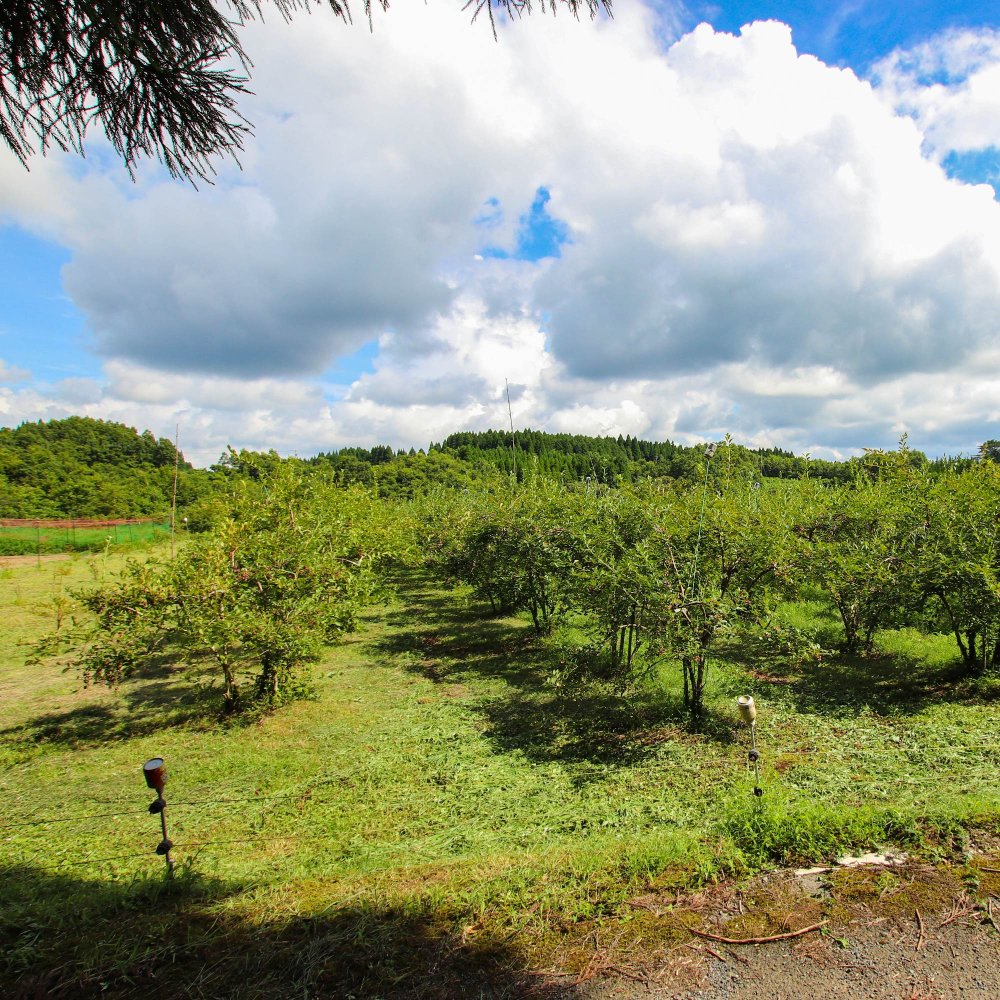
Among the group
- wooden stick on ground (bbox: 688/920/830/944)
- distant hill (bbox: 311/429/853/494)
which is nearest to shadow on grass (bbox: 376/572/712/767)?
wooden stick on ground (bbox: 688/920/830/944)

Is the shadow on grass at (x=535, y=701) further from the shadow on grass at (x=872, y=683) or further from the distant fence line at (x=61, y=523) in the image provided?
the distant fence line at (x=61, y=523)

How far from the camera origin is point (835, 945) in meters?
2.43

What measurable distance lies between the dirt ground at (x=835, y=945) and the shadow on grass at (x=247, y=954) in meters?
0.63

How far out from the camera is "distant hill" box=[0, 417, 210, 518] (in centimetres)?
4312

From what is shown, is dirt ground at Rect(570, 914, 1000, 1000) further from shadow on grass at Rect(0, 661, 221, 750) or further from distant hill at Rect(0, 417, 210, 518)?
distant hill at Rect(0, 417, 210, 518)

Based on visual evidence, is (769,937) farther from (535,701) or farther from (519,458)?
(519,458)

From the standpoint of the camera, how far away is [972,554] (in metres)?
7.90

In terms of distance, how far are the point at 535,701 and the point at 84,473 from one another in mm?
54972

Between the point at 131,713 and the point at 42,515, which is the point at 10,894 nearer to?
the point at 131,713

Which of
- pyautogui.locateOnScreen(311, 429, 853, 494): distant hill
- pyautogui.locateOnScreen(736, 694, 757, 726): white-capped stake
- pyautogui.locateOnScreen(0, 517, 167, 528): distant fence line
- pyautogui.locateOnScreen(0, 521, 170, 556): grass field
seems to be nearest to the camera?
pyautogui.locateOnScreen(736, 694, 757, 726): white-capped stake

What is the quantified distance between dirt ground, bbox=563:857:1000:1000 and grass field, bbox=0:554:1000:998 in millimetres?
186

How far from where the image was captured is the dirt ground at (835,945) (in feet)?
7.32

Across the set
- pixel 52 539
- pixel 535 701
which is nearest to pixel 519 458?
pixel 52 539

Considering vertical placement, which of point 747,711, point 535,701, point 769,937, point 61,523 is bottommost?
point 535,701
